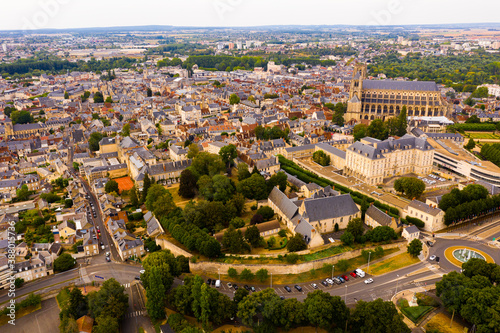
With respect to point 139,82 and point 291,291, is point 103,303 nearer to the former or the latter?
point 291,291

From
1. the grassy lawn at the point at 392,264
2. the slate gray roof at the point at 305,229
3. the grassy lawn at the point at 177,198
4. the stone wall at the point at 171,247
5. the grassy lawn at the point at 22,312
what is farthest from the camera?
the grassy lawn at the point at 177,198

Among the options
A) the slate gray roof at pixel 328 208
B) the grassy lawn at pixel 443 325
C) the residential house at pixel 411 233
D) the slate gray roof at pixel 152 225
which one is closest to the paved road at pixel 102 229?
the slate gray roof at pixel 152 225

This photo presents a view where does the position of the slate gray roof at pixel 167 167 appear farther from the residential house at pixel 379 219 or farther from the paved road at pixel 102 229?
the residential house at pixel 379 219

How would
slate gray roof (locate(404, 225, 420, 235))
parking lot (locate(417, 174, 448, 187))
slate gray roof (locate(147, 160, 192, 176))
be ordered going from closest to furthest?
slate gray roof (locate(404, 225, 420, 235)) < parking lot (locate(417, 174, 448, 187)) < slate gray roof (locate(147, 160, 192, 176))

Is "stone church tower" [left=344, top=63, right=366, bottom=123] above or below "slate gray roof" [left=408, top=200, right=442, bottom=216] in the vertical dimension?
above

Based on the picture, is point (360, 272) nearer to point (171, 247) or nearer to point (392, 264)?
point (392, 264)

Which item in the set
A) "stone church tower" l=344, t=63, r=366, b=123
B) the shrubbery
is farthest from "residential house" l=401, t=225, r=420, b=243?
"stone church tower" l=344, t=63, r=366, b=123

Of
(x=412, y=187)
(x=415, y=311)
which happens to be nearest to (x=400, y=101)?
(x=412, y=187)

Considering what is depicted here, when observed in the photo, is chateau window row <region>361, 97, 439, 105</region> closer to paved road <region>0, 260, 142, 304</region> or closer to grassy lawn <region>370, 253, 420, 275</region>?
→ grassy lawn <region>370, 253, 420, 275</region>

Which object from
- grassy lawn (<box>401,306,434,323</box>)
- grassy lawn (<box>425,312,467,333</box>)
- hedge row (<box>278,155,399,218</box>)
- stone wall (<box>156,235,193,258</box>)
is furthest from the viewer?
hedge row (<box>278,155,399,218</box>)
